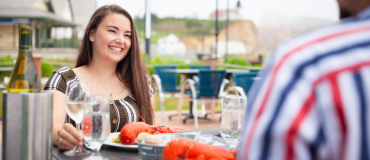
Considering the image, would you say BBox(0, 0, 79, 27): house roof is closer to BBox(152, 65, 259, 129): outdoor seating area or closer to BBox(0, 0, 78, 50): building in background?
BBox(0, 0, 78, 50): building in background

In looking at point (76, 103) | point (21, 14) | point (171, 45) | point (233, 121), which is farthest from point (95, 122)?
point (21, 14)

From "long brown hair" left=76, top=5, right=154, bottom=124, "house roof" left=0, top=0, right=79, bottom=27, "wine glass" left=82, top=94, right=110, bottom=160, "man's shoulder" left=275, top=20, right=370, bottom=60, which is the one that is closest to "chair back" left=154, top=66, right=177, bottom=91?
"long brown hair" left=76, top=5, right=154, bottom=124

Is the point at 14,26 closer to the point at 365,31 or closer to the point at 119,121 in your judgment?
the point at 119,121

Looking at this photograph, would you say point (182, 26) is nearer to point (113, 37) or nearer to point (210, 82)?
point (210, 82)

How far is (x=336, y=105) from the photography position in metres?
0.37

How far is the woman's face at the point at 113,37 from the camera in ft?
5.94

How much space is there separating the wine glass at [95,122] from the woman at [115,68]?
0.73 meters

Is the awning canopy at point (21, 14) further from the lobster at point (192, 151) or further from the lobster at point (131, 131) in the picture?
the lobster at point (192, 151)

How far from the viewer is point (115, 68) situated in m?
1.97

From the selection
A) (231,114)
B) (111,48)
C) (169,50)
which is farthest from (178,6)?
(231,114)

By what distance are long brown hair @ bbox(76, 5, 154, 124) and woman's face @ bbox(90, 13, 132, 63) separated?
0.11 ft

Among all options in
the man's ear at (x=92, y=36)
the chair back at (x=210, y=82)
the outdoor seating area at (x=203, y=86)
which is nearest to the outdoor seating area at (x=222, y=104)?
the man's ear at (x=92, y=36)

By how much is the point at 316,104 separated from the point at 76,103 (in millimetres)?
791

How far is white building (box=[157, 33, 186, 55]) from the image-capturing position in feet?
41.5
